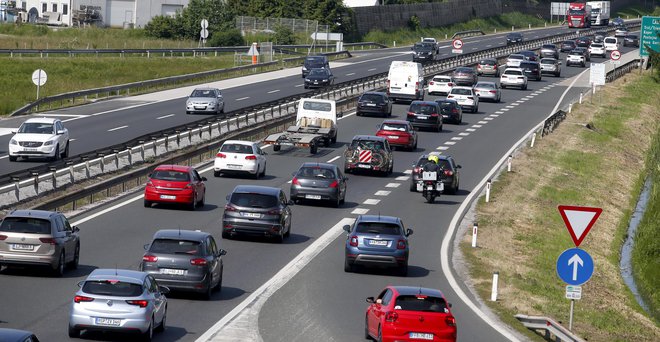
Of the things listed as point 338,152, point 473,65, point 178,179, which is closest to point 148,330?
point 178,179

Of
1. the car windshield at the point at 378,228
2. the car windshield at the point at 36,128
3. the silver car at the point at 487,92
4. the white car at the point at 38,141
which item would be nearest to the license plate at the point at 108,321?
the car windshield at the point at 378,228

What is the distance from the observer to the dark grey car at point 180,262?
25.6 meters

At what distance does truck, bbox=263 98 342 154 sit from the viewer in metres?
55.2

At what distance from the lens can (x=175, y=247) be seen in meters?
25.8

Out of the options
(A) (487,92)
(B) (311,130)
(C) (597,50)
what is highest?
(C) (597,50)

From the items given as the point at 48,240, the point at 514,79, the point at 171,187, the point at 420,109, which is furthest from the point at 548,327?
the point at 514,79

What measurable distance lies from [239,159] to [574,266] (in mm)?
26091

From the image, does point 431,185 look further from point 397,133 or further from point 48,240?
point 48,240

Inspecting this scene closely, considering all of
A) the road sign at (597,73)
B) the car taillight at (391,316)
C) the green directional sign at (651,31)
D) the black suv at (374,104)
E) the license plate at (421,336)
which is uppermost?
the green directional sign at (651,31)

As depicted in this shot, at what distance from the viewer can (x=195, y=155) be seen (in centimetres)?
5050

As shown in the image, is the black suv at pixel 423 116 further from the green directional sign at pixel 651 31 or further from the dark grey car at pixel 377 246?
the green directional sign at pixel 651 31

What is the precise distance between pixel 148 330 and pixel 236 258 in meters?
11.1

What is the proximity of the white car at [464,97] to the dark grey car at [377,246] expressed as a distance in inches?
1749

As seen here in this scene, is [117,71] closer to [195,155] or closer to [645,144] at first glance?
[645,144]
